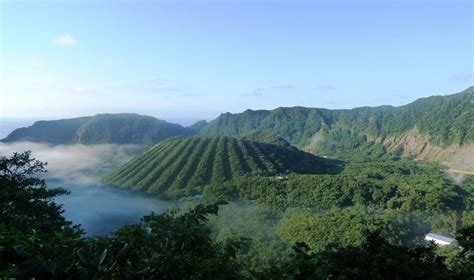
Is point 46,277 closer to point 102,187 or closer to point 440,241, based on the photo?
point 440,241

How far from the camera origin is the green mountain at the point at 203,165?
96.3 m

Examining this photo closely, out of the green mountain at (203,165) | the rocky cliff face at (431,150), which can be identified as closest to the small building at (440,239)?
the green mountain at (203,165)

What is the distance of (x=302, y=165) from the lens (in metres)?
120

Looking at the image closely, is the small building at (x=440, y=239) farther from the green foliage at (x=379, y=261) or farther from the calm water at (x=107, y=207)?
the calm water at (x=107, y=207)

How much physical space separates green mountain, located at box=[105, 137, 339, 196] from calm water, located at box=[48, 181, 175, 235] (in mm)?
4620

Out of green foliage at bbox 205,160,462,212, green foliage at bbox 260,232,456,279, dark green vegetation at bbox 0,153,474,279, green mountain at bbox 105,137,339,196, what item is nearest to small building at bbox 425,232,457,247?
green foliage at bbox 205,160,462,212

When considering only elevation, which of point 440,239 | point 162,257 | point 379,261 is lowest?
point 440,239

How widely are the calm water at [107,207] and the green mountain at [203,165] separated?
15.2ft

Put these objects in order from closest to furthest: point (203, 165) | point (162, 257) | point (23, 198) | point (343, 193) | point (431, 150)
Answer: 1. point (162, 257)
2. point (23, 198)
3. point (343, 193)
4. point (203, 165)
5. point (431, 150)

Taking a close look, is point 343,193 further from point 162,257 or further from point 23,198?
point 162,257

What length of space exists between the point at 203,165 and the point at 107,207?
28.5 metres

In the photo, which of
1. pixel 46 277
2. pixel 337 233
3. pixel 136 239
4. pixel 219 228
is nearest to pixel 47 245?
pixel 46 277

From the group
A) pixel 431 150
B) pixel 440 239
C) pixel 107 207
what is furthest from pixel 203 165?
pixel 431 150

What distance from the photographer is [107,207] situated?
87688 millimetres
